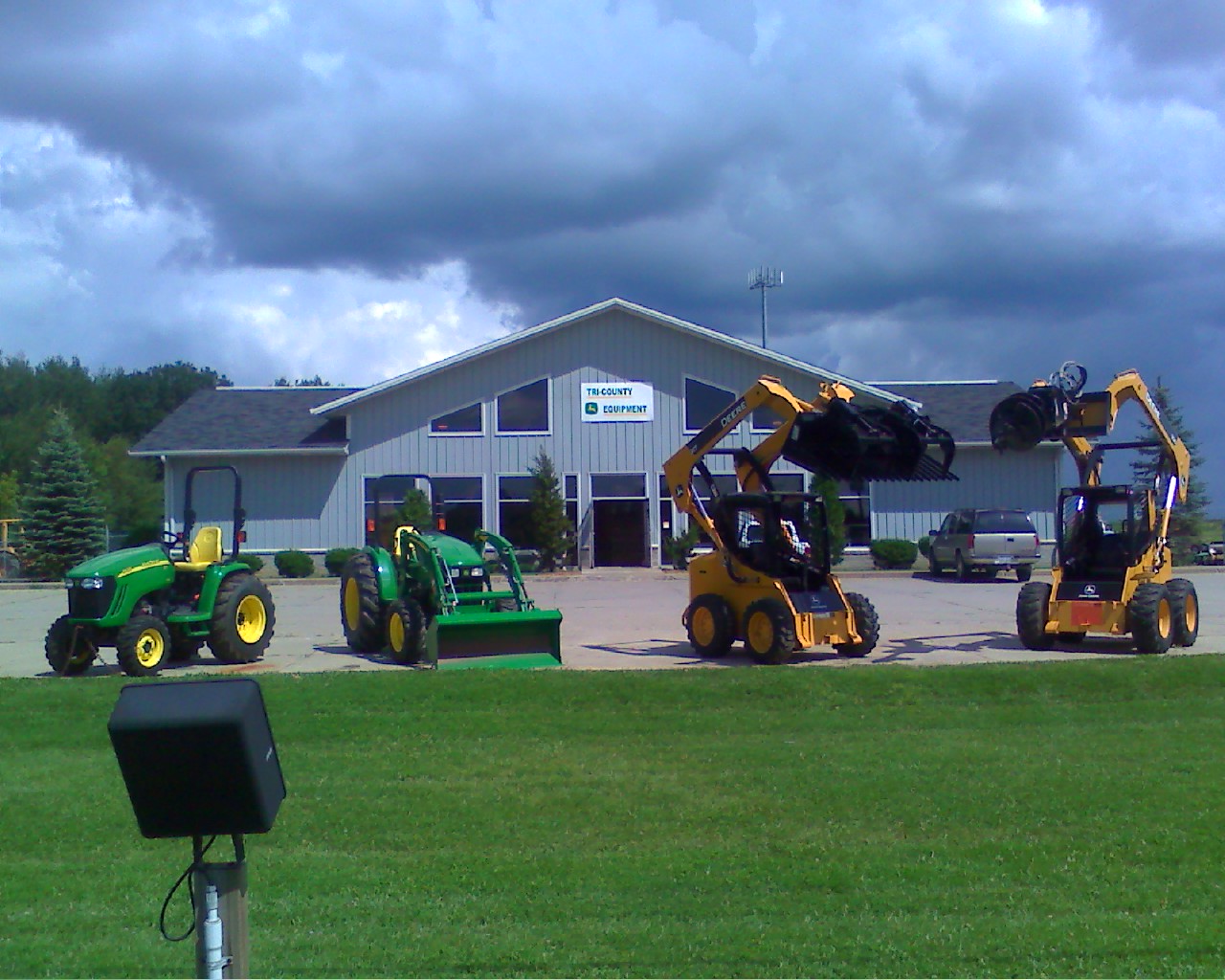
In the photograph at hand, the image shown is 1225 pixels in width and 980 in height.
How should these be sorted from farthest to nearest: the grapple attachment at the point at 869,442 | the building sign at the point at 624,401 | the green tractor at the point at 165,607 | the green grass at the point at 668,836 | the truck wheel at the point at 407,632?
the building sign at the point at 624,401, the truck wheel at the point at 407,632, the grapple attachment at the point at 869,442, the green tractor at the point at 165,607, the green grass at the point at 668,836

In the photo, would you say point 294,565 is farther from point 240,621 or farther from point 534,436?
point 240,621

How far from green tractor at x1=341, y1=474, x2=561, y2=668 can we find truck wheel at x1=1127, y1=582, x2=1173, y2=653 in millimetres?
7239

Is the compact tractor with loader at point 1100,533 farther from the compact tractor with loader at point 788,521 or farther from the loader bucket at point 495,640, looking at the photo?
the loader bucket at point 495,640

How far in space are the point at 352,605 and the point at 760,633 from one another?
18.3 feet

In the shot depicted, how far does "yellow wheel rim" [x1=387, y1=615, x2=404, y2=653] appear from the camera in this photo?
15.6m

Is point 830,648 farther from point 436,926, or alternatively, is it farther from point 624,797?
point 436,926

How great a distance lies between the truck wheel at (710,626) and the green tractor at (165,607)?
215 inches

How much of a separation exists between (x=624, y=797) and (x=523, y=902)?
2.31 meters

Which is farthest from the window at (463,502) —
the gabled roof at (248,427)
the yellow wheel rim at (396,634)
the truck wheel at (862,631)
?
the truck wheel at (862,631)

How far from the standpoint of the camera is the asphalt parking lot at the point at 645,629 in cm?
1559

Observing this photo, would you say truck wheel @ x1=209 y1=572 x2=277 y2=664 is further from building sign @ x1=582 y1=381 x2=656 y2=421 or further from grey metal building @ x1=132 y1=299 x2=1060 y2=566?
building sign @ x1=582 y1=381 x2=656 y2=421

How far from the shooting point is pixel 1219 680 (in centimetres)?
1286

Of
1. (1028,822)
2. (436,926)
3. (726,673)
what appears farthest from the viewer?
(726,673)

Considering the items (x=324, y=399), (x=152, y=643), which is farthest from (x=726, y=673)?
(x=324, y=399)
